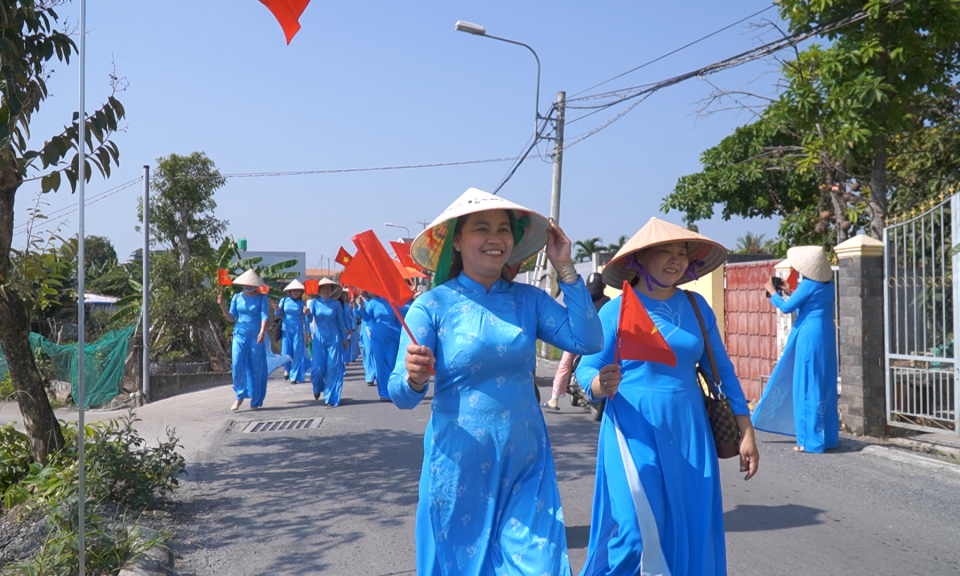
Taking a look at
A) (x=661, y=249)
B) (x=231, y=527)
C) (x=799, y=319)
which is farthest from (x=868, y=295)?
(x=231, y=527)

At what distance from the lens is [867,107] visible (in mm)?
10125

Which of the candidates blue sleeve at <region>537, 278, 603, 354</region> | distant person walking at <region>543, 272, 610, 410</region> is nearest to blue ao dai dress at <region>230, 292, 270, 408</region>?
distant person walking at <region>543, 272, 610, 410</region>

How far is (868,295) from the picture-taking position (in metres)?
9.02

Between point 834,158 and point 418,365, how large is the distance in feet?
35.6

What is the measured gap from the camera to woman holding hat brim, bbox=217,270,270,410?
12.1 meters

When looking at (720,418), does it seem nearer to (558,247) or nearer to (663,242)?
(663,242)

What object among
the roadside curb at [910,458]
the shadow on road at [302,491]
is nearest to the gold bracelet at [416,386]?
the shadow on road at [302,491]

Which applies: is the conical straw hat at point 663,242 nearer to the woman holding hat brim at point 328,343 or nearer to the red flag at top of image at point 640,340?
the red flag at top of image at point 640,340

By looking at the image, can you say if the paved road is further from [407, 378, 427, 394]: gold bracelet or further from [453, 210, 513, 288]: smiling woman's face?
[453, 210, 513, 288]: smiling woman's face

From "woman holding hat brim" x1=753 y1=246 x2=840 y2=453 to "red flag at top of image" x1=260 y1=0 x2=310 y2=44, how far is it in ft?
20.6

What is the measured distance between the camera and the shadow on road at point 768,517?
222 inches

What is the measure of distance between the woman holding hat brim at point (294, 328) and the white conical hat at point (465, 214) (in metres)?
12.0

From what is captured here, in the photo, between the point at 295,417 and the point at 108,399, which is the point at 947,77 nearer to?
the point at 295,417

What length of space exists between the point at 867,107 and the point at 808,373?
12.4 feet
